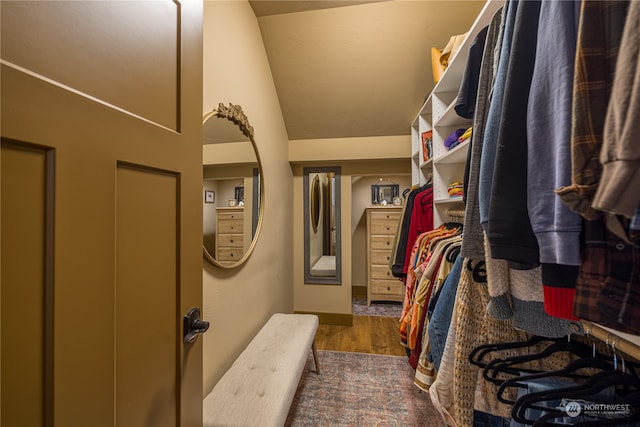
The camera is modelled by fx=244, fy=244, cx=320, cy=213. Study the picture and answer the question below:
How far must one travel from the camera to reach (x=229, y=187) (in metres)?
1.51

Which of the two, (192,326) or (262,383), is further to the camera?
(262,383)

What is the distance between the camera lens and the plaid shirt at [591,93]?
1.22ft

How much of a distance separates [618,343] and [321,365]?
2.03m

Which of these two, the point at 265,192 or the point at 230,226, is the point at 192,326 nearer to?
the point at 230,226

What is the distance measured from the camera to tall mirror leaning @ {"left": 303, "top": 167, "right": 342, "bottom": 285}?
3.00 meters

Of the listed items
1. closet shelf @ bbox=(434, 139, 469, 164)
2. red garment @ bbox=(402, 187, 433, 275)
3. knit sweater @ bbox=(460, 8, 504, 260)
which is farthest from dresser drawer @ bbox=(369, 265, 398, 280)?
knit sweater @ bbox=(460, 8, 504, 260)

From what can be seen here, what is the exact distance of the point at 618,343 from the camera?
528mm

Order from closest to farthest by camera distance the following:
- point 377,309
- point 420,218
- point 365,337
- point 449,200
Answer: point 449,200 → point 420,218 → point 365,337 → point 377,309

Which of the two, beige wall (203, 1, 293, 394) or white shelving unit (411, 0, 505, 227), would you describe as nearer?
beige wall (203, 1, 293, 394)

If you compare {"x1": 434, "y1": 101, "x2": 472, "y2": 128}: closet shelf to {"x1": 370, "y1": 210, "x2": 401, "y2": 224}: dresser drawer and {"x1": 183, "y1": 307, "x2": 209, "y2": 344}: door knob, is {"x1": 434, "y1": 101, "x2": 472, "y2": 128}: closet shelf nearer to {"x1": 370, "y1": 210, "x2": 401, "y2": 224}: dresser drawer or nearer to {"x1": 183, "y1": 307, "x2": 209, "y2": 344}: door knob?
{"x1": 183, "y1": 307, "x2": 209, "y2": 344}: door knob

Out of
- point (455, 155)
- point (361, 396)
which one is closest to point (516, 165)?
point (455, 155)

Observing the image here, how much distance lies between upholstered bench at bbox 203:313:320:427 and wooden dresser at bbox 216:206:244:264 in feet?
1.96

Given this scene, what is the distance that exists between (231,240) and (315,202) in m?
1.69

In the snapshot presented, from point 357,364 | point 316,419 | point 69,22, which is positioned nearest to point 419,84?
point 69,22
